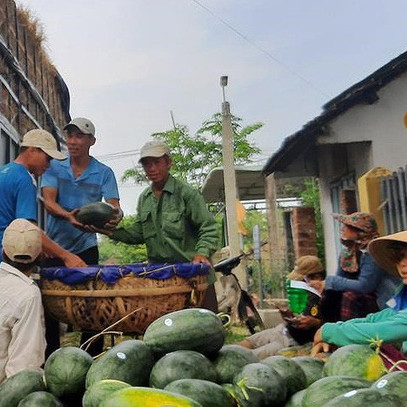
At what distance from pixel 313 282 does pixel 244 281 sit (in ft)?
22.3

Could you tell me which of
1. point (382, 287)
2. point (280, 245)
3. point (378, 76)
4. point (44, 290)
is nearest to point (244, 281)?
point (280, 245)

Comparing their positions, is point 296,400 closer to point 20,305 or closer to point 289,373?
point 289,373

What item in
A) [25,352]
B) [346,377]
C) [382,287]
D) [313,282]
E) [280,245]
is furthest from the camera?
[280,245]

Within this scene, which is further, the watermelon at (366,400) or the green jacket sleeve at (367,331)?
the green jacket sleeve at (367,331)

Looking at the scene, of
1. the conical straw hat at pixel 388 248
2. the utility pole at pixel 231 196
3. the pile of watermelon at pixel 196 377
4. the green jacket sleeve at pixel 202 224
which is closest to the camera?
the pile of watermelon at pixel 196 377

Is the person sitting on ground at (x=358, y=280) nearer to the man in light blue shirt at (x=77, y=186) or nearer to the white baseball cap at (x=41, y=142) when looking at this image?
the man in light blue shirt at (x=77, y=186)

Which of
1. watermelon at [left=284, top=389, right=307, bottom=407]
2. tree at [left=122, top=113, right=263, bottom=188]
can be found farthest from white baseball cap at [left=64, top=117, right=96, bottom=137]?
tree at [left=122, top=113, right=263, bottom=188]

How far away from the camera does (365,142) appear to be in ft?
25.3

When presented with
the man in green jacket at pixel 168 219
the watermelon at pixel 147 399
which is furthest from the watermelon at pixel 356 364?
the man in green jacket at pixel 168 219

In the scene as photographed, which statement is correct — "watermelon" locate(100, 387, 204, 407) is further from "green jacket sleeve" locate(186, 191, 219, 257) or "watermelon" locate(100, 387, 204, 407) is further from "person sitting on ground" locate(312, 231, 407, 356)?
"green jacket sleeve" locate(186, 191, 219, 257)

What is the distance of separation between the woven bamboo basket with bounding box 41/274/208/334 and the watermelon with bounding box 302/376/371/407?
5.09 feet

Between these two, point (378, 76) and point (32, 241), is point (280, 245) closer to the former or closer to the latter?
point (378, 76)

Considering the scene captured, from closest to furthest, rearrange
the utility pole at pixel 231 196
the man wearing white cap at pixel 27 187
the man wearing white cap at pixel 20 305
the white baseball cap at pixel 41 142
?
1. the man wearing white cap at pixel 20 305
2. the man wearing white cap at pixel 27 187
3. the white baseball cap at pixel 41 142
4. the utility pole at pixel 231 196

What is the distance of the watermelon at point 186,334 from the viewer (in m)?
2.00
